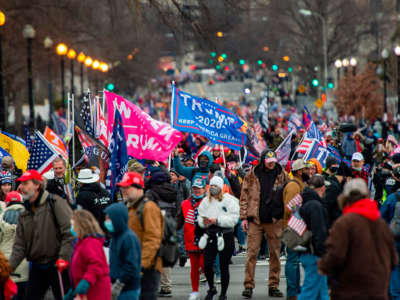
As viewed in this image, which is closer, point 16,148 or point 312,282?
point 312,282

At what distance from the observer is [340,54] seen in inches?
2896

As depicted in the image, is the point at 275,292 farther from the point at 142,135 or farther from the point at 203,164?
the point at 142,135

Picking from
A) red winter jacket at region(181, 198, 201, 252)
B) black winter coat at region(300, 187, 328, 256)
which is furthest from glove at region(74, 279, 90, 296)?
red winter jacket at region(181, 198, 201, 252)

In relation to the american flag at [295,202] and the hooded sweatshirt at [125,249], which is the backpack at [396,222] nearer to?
the american flag at [295,202]

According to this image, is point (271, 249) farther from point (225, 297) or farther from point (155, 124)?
point (155, 124)

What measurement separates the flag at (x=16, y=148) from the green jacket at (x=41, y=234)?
7250 mm

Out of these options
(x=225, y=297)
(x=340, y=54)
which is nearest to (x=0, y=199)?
(x=225, y=297)

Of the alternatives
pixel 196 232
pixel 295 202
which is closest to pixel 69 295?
pixel 295 202

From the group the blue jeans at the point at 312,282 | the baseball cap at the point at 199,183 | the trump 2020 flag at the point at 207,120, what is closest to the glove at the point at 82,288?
the blue jeans at the point at 312,282

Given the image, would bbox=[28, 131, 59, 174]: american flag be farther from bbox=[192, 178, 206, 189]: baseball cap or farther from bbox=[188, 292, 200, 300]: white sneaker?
bbox=[188, 292, 200, 300]: white sneaker

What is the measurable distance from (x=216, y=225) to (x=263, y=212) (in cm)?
81

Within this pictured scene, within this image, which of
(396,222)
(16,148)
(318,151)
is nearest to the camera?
(396,222)

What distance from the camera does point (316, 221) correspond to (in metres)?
9.01

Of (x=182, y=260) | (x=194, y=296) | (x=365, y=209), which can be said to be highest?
(x=365, y=209)
